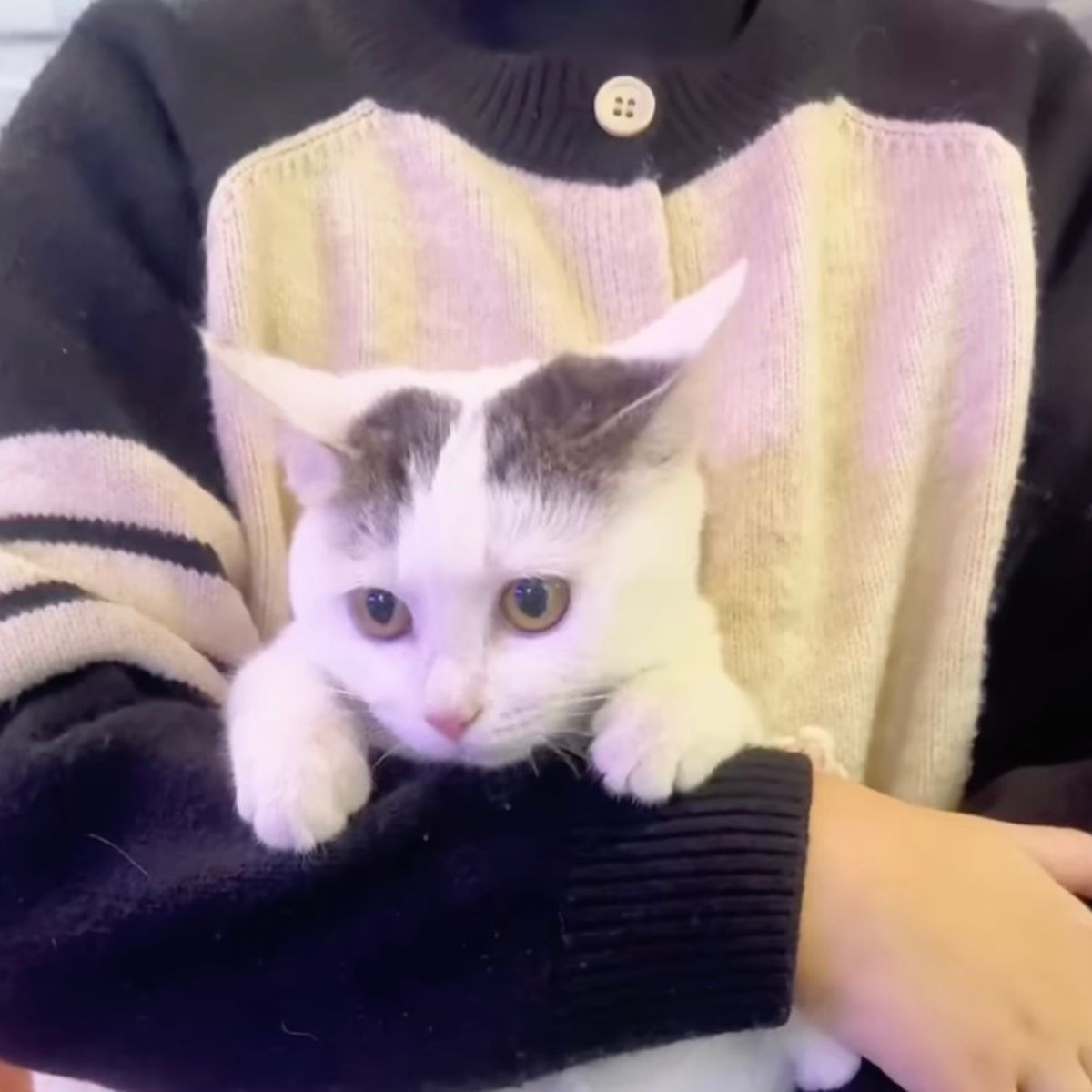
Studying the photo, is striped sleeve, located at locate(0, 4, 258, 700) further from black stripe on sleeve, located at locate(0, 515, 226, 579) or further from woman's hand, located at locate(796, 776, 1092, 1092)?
woman's hand, located at locate(796, 776, 1092, 1092)

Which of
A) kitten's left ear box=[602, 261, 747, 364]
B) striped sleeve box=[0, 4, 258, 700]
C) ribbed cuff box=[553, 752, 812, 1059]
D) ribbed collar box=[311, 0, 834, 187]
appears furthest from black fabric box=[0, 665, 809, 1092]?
ribbed collar box=[311, 0, 834, 187]

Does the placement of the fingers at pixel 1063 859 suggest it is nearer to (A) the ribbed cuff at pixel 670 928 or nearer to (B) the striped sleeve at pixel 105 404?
(A) the ribbed cuff at pixel 670 928

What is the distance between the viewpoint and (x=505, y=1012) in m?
0.69

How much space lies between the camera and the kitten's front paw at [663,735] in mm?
700

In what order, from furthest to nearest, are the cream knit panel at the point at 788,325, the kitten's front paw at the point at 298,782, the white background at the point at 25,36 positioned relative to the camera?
1. the white background at the point at 25,36
2. the cream knit panel at the point at 788,325
3. the kitten's front paw at the point at 298,782

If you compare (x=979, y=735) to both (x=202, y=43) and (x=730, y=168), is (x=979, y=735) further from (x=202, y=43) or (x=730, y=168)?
(x=202, y=43)

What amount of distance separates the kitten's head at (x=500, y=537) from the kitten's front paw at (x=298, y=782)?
0.03m

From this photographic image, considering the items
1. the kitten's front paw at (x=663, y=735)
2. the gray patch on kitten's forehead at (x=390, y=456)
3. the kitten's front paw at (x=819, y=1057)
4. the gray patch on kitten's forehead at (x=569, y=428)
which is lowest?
the kitten's front paw at (x=819, y=1057)

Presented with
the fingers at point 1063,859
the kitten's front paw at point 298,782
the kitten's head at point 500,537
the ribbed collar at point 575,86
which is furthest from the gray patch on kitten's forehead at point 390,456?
the fingers at point 1063,859

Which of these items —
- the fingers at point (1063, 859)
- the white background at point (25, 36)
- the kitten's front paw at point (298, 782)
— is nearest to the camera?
the kitten's front paw at point (298, 782)

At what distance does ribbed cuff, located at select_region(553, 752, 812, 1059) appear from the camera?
0.70 m

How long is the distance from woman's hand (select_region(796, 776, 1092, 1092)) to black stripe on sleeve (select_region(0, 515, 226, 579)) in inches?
14.1

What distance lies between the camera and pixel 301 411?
2.51 ft

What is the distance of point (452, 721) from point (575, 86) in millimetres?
454
